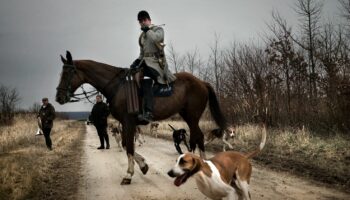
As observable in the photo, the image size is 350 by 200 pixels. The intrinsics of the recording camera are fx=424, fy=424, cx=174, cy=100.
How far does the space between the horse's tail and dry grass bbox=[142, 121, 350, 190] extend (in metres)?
1.89

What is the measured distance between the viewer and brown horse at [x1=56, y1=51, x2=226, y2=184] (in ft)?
32.1

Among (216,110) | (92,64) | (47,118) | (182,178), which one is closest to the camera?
(182,178)

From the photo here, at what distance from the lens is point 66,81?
10109 mm

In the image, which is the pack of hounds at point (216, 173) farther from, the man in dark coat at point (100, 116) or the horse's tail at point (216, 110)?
the man in dark coat at point (100, 116)

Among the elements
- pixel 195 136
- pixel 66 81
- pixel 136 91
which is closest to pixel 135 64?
pixel 136 91

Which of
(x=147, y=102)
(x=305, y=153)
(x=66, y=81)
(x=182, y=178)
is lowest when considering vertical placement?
(x=305, y=153)

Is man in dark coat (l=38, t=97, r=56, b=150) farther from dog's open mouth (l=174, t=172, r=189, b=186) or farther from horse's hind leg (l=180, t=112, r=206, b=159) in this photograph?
dog's open mouth (l=174, t=172, r=189, b=186)

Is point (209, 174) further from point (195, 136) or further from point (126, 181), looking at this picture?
point (195, 136)

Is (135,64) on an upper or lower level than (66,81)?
upper

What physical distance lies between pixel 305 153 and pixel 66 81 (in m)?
7.61

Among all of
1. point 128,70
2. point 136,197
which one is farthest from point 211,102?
point 136,197

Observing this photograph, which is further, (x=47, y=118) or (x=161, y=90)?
(x=47, y=118)

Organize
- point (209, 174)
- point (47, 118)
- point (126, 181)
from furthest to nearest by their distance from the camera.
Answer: point (47, 118)
point (126, 181)
point (209, 174)

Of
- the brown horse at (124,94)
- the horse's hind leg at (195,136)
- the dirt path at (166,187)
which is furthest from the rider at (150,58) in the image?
the dirt path at (166,187)
